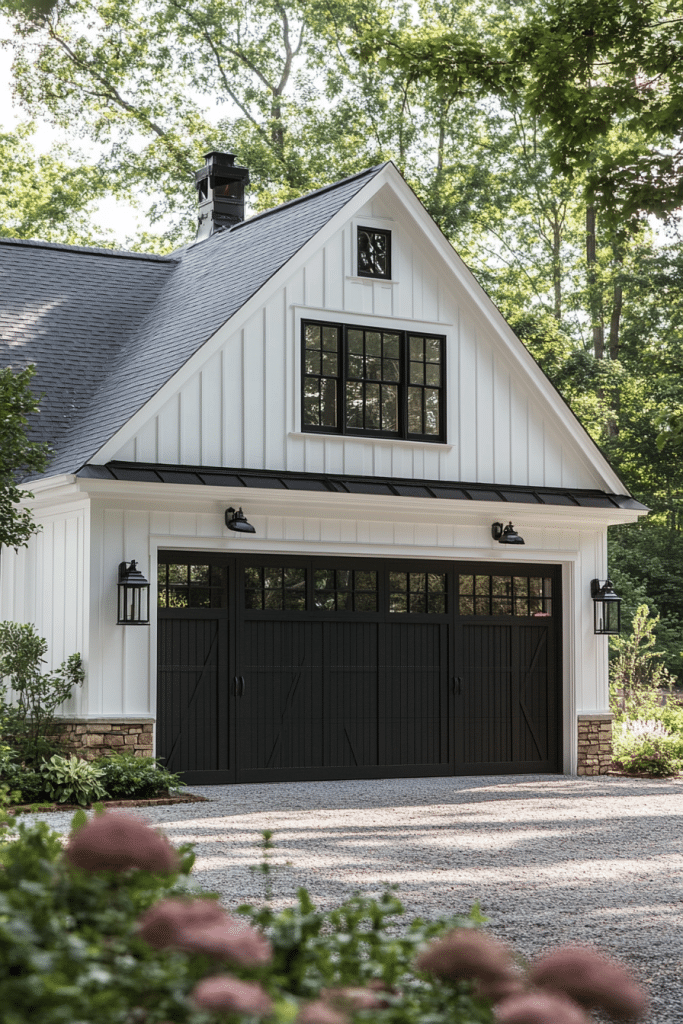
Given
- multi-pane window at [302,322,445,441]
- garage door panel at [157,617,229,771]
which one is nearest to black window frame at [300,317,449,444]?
multi-pane window at [302,322,445,441]

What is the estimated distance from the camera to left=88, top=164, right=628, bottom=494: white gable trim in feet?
44.0

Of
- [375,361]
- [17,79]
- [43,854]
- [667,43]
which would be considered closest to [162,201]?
[17,79]

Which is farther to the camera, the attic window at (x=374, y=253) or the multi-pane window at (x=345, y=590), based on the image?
the attic window at (x=374, y=253)

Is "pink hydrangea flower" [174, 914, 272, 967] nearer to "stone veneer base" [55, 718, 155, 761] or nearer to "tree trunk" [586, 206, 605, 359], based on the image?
"stone veneer base" [55, 718, 155, 761]

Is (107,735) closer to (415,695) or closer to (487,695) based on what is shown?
(415,695)

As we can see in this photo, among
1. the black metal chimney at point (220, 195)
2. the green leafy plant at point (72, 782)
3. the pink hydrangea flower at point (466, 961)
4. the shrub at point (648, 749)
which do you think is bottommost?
the shrub at point (648, 749)

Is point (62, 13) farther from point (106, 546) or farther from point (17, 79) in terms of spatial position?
point (17, 79)

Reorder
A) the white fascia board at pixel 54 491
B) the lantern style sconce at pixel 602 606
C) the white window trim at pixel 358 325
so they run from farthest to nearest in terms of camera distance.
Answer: the lantern style sconce at pixel 602 606 → the white window trim at pixel 358 325 → the white fascia board at pixel 54 491

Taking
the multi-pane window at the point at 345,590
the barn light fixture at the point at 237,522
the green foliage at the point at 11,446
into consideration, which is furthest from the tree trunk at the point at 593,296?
the green foliage at the point at 11,446

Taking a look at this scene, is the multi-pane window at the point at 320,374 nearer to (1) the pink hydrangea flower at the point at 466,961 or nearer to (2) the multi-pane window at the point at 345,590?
(2) the multi-pane window at the point at 345,590

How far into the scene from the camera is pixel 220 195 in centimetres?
1992

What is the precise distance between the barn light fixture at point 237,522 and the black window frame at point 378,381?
1.46m

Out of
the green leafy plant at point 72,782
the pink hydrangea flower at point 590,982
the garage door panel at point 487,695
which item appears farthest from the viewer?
the garage door panel at point 487,695

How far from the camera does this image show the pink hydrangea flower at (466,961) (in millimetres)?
2584
